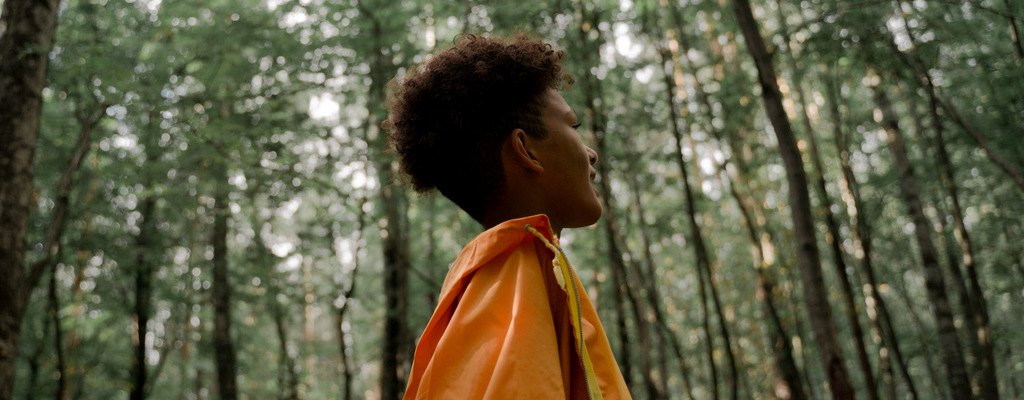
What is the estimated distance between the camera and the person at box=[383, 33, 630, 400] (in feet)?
3.07

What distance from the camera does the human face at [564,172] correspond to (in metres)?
1.27

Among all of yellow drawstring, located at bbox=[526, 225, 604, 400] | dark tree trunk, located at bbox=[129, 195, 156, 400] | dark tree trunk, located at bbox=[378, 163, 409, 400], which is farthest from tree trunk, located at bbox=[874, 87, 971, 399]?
→ dark tree trunk, located at bbox=[129, 195, 156, 400]

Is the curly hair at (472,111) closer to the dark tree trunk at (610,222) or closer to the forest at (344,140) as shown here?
the forest at (344,140)

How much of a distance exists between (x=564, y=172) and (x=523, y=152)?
0.11 metres

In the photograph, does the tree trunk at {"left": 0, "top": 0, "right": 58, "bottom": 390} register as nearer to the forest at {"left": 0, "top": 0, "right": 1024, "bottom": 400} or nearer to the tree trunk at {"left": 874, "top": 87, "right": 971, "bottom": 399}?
the forest at {"left": 0, "top": 0, "right": 1024, "bottom": 400}

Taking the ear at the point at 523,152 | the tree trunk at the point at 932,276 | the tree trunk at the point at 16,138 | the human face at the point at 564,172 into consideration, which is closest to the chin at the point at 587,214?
the human face at the point at 564,172

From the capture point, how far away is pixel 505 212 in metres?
1.30

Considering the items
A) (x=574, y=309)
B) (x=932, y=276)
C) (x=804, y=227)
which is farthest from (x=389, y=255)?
(x=574, y=309)

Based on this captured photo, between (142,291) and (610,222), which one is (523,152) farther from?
(142,291)

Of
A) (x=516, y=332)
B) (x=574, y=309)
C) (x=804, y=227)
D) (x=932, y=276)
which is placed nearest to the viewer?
(x=516, y=332)

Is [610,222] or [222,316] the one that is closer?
Result: [610,222]

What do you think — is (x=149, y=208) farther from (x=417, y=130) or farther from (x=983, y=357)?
(x=983, y=357)

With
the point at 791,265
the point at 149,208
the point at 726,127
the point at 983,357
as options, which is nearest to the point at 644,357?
the point at 726,127

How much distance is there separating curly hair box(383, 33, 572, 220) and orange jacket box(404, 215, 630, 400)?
0.19m
